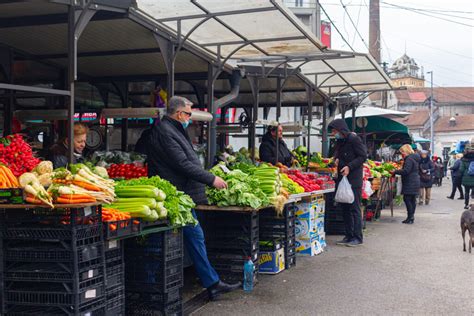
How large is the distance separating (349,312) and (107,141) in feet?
27.4

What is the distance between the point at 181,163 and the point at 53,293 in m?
2.05

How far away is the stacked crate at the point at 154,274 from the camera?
5.25 m

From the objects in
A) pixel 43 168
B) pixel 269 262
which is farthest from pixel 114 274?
pixel 269 262

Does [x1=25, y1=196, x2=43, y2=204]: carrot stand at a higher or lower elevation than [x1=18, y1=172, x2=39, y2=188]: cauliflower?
lower

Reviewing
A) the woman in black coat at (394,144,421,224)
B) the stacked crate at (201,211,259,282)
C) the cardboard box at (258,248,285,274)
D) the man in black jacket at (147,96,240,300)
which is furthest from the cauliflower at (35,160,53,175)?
the woman in black coat at (394,144,421,224)

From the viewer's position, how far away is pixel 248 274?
6738mm

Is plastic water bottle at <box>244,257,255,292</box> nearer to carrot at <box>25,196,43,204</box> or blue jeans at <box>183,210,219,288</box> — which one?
blue jeans at <box>183,210,219,288</box>

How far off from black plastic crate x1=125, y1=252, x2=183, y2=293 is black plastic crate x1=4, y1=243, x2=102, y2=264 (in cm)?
98

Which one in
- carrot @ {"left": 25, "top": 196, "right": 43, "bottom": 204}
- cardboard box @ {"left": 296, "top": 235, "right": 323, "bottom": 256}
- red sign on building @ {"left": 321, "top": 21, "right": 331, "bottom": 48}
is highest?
red sign on building @ {"left": 321, "top": 21, "right": 331, "bottom": 48}

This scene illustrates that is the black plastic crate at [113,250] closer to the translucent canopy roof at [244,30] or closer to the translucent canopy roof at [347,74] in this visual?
the translucent canopy roof at [244,30]

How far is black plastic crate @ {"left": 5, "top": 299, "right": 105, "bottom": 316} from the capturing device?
4148 mm

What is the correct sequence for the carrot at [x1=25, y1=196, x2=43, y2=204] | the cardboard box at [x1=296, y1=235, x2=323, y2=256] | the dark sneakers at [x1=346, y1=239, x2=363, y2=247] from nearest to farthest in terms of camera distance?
the carrot at [x1=25, y1=196, x2=43, y2=204] < the cardboard box at [x1=296, y1=235, x2=323, y2=256] < the dark sneakers at [x1=346, y1=239, x2=363, y2=247]

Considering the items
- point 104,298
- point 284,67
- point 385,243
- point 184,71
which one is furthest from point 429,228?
point 104,298

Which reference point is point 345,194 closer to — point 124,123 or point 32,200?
point 124,123
